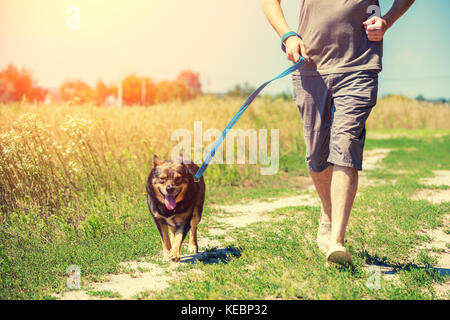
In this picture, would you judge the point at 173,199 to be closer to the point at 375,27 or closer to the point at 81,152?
the point at 375,27

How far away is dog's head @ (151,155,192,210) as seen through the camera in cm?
385

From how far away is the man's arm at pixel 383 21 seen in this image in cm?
331

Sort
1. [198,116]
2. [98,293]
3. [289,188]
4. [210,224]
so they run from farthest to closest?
[198,116], [289,188], [210,224], [98,293]

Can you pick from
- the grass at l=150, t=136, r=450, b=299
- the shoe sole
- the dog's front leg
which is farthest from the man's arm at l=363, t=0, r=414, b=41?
the dog's front leg

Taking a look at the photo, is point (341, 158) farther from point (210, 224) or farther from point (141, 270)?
point (210, 224)

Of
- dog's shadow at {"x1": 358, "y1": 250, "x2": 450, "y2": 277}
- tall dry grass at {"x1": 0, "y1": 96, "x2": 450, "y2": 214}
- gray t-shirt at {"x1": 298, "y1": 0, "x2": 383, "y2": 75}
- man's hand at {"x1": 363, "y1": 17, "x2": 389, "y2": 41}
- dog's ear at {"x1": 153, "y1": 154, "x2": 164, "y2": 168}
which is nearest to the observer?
man's hand at {"x1": 363, "y1": 17, "x2": 389, "y2": 41}

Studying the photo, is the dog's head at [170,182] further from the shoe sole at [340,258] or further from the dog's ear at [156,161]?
the shoe sole at [340,258]

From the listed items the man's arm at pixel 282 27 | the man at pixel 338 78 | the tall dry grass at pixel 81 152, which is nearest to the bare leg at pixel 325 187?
the man at pixel 338 78

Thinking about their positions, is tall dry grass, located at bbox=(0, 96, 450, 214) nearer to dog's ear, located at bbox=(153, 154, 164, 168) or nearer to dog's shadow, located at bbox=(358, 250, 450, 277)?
dog's ear, located at bbox=(153, 154, 164, 168)

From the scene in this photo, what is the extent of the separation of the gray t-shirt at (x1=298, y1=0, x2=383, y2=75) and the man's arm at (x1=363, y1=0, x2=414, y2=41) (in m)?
0.07

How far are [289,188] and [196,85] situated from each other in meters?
57.5

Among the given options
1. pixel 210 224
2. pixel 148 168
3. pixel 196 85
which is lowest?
pixel 210 224
